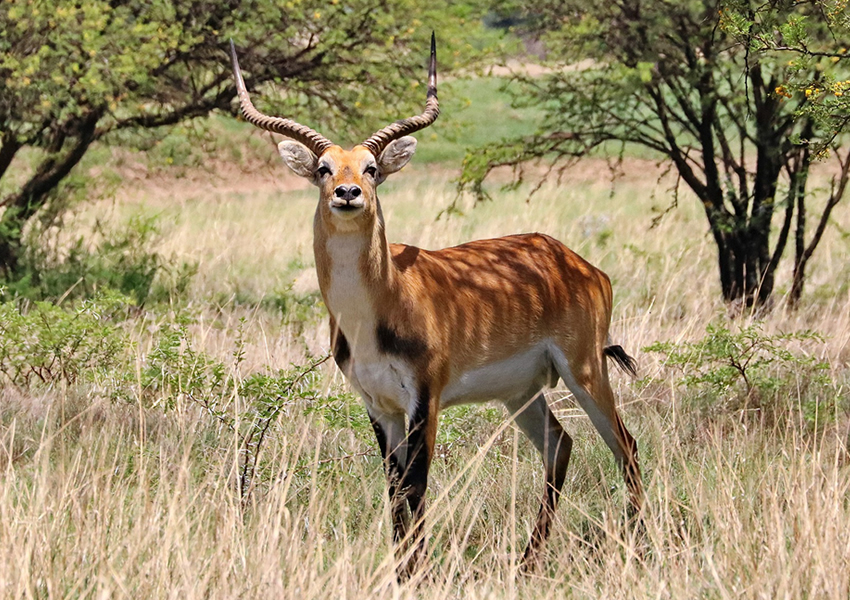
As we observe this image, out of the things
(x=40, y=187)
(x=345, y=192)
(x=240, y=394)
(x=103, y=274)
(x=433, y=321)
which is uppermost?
(x=345, y=192)

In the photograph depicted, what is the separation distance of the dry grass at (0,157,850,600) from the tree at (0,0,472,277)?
179 centimetres

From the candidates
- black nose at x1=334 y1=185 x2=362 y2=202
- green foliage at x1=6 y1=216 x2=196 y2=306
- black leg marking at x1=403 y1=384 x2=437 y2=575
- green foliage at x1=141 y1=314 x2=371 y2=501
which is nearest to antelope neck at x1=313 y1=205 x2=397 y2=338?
black nose at x1=334 y1=185 x2=362 y2=202

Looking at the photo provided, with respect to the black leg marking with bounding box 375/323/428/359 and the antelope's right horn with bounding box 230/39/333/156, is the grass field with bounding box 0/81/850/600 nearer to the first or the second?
the black leg marking with bounding box 375/323/428/359

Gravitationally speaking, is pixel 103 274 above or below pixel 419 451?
below

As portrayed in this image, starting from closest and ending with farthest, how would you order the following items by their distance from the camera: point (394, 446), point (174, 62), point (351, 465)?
point (394, 446), point (351, 465), point (174, 62)

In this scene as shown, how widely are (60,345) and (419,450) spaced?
2.79 meters

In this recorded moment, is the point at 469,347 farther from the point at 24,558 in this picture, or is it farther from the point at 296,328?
the point at 296,328

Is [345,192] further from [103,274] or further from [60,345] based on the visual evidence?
[103,274]

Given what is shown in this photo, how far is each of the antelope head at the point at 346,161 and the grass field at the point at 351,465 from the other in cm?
87

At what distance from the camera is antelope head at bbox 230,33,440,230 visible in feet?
14.8

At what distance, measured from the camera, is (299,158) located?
16.0 feet

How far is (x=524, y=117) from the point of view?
32125 millimetres

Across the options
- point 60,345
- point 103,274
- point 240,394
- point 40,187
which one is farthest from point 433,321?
point 40,187

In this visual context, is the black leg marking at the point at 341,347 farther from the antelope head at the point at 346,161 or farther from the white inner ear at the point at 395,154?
the white inner ear at the point at 395,154
